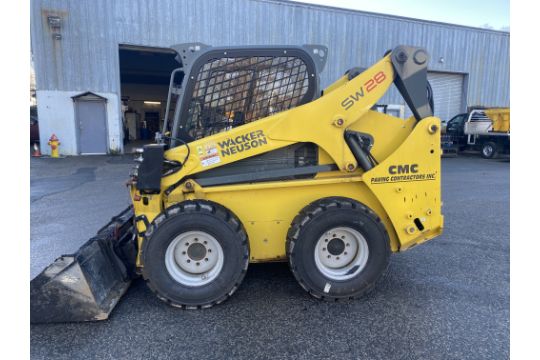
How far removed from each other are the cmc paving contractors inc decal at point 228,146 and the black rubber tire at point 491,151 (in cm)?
1791

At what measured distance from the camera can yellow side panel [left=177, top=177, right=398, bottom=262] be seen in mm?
3455

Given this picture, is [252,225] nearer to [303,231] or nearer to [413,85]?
[303,231]

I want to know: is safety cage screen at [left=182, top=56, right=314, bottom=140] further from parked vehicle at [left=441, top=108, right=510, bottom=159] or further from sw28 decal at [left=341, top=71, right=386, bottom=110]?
parked vehicle at [left=441, top=108, right=510, bottom=159]

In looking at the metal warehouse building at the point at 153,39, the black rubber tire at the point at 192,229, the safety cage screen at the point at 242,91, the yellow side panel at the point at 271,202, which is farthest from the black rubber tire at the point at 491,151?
the black rubber tire at the point at 192,229

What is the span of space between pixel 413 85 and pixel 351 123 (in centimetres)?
74

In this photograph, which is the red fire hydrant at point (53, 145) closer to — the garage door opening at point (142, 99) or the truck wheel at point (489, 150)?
the garage door opening at point (142, 99)

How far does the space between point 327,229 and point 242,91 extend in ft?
5.27

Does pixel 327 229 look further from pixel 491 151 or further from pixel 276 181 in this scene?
pixel 491 151

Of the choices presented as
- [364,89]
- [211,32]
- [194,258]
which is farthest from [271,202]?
[211,32]

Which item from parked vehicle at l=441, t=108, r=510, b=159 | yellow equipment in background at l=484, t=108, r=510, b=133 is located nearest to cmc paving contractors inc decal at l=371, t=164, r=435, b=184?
parked vehicle at l=441, t=108, r=510, b=159

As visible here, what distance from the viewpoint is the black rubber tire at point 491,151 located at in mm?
17469

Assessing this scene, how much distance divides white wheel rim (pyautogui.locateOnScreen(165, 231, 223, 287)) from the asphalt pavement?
0.30m

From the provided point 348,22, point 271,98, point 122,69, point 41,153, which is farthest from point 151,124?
point 271,98

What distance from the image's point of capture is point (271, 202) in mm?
3490
